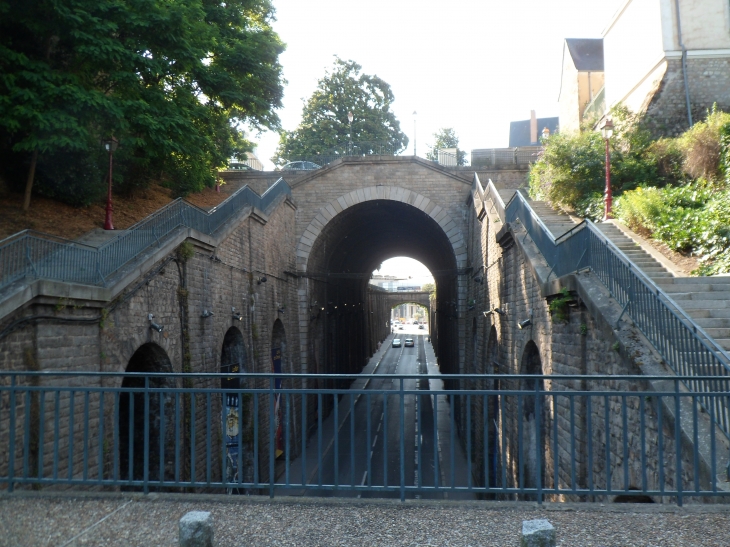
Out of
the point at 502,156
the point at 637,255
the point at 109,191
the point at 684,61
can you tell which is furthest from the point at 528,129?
the point at 637,255

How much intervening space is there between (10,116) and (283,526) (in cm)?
1170

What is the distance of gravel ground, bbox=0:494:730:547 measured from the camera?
Answer: 421 centimetres

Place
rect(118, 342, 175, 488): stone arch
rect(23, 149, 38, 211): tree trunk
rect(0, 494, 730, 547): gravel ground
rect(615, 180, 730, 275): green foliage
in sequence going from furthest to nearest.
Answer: rect(23, 149, 38, 211): tree trunk → rect(118, 342, 175, 488): stone arch → rect(615, 180, 730, 275): green foliage → rect(0, 494, 730, 547): gravel ground

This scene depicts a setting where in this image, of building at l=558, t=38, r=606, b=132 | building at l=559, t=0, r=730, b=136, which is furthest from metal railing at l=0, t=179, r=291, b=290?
building at l=558, t=38, r=606, b=132

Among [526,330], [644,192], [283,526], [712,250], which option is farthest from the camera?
[644,192]

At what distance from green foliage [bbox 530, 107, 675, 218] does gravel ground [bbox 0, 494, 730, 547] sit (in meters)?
12.5

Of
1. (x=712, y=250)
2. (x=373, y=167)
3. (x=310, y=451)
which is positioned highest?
(x=373, y=167)

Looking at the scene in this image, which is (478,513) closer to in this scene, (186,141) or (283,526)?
(283,526)

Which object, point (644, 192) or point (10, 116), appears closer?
point (10, 116)

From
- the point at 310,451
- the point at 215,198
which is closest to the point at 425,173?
the point at 215,198

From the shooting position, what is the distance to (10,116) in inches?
497

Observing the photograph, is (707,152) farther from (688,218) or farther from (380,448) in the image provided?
(380,448)

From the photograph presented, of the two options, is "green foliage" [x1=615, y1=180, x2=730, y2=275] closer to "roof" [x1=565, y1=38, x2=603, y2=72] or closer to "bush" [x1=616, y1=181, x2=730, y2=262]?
"bush" [x1=616, y1=181, x2=730, y2=262]

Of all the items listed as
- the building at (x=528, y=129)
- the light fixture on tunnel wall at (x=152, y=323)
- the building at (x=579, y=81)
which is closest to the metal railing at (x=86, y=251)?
the light fixture on tunnel wall at (x=152, y=323)
